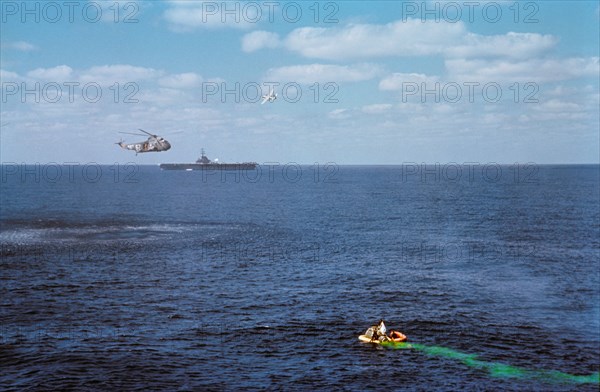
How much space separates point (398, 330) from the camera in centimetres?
6175

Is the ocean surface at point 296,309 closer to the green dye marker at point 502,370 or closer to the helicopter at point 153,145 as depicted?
the green dye marker at point 502,370

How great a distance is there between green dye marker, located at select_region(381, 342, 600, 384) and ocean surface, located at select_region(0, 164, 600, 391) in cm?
22

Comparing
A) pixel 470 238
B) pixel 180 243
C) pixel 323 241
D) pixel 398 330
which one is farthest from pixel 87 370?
pixel 470 238

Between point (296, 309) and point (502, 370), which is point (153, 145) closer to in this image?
point (296, 309)

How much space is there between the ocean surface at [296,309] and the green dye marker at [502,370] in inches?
8.7

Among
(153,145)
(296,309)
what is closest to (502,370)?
(296,309)

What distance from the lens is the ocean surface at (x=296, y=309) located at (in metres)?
50.3

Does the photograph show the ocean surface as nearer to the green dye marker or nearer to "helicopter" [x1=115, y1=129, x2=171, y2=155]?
the green dye marker

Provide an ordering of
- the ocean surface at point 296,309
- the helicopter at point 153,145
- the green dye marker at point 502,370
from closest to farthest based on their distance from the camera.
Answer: the green dye marker at point 502,370
the ocean surface at point 296,309
the helicopter at point 153,145

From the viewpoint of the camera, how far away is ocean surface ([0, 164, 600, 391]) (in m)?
50.3

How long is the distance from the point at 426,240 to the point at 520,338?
62600mm

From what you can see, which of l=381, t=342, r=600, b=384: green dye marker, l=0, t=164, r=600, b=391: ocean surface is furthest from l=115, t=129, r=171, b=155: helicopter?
l=381, t=342, r=600, b=384: green dye marker

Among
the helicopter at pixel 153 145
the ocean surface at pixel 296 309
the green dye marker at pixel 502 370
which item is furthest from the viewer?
the helicopter at pixel 153 145

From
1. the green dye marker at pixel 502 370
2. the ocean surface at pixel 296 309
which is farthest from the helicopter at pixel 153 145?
the green dye marker at pixel 502 370
